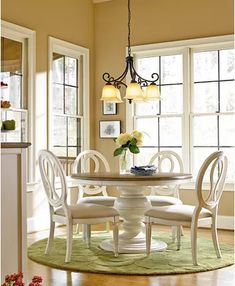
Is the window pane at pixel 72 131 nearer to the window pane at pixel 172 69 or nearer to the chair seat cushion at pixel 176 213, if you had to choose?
the window pane at pixel 172 69

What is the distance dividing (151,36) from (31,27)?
67.3 inches

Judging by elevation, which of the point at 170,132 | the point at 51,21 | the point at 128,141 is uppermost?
the point at 51,21

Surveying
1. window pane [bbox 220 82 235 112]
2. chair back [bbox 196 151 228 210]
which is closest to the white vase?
chair back [bbox 196 151 228 210]

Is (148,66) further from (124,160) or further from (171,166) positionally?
(124,160)

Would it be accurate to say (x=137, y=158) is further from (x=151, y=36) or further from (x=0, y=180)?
(x=0, y=180)

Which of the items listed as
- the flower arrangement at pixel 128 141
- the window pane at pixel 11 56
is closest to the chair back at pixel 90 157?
the flower arrangement at pixel 128 141

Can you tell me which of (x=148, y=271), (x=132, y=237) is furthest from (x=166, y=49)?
(x=148, y=271)

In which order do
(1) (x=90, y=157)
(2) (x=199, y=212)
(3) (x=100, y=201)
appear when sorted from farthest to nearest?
(1) (x=90, y=157)
(3) (x=100, y=201)
(2) (x=199, y=212)

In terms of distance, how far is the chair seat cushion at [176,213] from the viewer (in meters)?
4.25

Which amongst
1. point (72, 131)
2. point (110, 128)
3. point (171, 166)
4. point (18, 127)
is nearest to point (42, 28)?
point (18, 127)

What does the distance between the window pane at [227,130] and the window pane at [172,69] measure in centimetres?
81

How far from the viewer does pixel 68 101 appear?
6797 millimetres

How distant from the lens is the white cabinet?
289 cm

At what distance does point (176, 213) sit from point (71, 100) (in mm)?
3100
